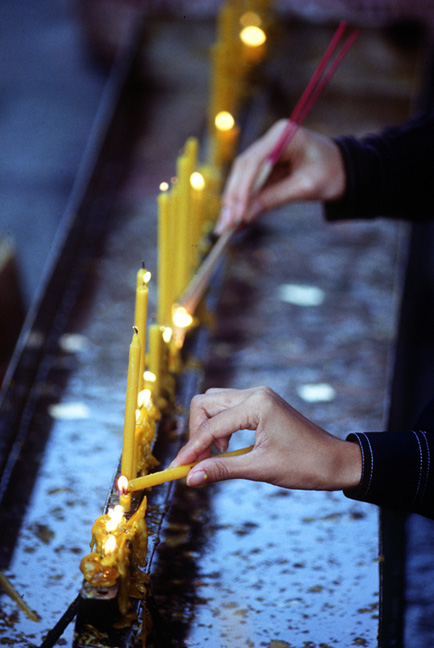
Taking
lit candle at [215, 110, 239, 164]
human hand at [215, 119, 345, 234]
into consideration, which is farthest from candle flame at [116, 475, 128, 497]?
lit candle at [215, 110, 239, 164]

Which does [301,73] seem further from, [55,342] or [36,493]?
[36,493]

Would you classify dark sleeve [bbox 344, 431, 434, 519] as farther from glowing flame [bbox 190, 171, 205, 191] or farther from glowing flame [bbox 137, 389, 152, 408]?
glowing flame [bbox 190, 171, 205, 191]

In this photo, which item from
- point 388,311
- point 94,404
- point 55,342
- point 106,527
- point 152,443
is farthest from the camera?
point 388,311

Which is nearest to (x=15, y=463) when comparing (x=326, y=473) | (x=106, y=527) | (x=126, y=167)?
(x=106, y=527)

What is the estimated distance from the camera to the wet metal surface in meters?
0.83

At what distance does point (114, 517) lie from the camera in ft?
2.31

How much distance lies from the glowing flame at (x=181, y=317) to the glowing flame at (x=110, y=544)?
38cm

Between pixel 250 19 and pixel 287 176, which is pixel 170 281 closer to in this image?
pixel 287 176

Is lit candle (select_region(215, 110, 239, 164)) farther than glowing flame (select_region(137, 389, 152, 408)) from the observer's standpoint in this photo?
Yes

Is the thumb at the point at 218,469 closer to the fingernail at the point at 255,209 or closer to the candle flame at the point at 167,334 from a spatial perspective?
the candle flame at the point at 167,334

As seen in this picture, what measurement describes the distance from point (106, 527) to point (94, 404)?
416 mm

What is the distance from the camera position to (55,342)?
3.98 ft

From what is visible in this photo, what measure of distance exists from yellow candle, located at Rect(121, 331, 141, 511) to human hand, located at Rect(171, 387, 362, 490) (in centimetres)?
4

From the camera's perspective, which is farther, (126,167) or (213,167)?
(126,167)
